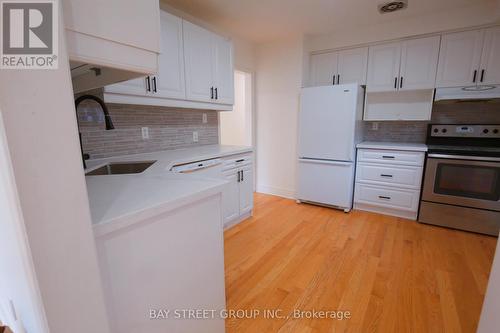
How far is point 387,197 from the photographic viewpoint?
9.57 feet

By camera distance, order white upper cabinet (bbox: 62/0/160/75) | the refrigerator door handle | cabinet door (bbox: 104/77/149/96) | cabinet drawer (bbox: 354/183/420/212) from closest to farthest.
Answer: white upper cabinet (bbox: 62/0/160/75) → cabinet door (bbox: 104/77/149/96) → cabinet drawer (bbox: 354/183/420/212) → the refrigerator door handle

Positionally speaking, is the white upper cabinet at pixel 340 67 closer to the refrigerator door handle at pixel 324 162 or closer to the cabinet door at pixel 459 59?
the cabinet door at pixel 459 59

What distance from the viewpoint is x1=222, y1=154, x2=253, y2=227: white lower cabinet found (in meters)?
2.47

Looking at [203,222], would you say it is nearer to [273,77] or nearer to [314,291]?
[314,291]

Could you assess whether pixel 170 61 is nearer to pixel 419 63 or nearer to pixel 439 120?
pixel 419 63

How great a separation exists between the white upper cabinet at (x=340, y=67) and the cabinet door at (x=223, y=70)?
4.67 ft

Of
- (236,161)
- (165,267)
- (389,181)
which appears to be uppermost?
(236,161)

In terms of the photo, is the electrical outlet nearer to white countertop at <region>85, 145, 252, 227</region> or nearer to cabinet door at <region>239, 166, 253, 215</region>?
cabinet door at <region>239, 166, 253, 215</region>

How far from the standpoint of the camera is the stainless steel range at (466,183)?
2363 mm

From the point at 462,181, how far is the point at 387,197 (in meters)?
0.74

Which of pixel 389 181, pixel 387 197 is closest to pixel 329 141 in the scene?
pixel 389 181

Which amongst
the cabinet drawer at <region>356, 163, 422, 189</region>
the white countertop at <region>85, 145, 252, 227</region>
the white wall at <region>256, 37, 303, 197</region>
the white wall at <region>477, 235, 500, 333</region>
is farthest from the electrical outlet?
the cabinet drawer at <region>356, 163, 422, 189</region>

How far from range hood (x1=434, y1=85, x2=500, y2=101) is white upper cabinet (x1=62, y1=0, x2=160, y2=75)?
320 cm

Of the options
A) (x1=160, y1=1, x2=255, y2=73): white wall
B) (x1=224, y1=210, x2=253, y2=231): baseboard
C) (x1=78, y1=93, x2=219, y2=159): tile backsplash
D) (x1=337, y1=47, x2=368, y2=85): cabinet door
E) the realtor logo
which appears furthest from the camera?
(x1=160, y1=1, x2=255, y2=73): white wall
